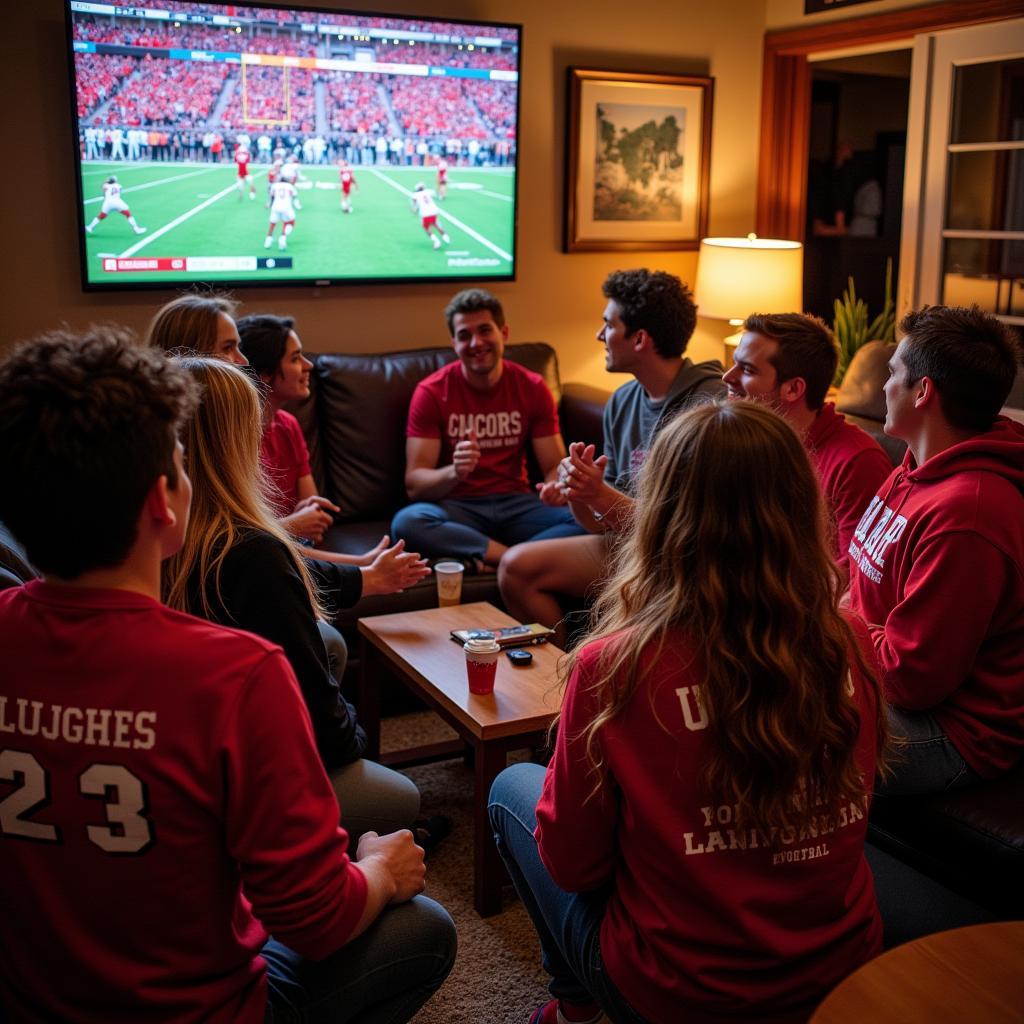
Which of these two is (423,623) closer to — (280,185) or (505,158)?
(280,185)

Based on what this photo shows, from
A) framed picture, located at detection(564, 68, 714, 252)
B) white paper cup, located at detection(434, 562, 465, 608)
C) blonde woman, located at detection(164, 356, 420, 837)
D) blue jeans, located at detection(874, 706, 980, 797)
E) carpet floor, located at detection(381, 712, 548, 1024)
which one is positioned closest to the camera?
blonde woman, located at detection(164, 356, 420, 837)

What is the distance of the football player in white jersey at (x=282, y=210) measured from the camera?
4031mm

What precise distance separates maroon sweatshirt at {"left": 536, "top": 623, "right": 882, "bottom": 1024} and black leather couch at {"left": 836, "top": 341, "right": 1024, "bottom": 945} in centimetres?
38

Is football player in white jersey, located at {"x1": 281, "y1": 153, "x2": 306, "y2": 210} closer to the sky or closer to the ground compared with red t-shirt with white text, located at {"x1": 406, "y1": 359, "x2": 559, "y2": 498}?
closer to the sky

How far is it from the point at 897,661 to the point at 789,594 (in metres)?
0.74

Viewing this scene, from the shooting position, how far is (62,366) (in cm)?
105

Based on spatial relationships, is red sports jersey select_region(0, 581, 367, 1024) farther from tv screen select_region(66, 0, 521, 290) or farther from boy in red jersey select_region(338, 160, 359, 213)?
boy in red jersey select_region(338, 160, 359, 213)

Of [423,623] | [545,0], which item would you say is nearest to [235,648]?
[423,623]

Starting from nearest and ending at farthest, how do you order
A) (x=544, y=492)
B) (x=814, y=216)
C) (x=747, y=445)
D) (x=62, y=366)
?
(x=62, y=366) < (x=747, y=445) < (x=544, y=492) < (x=814, y=216)

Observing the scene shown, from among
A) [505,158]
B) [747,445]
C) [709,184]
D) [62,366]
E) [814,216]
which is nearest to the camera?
[62,366]

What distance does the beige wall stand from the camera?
12.0 feet

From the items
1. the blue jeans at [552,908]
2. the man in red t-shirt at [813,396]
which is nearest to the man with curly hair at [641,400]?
the man in red t-shirt at [813,396]

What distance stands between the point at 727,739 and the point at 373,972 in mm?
541

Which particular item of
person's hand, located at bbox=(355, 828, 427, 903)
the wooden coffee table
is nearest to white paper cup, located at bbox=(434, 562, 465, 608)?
the wooden coffee table
